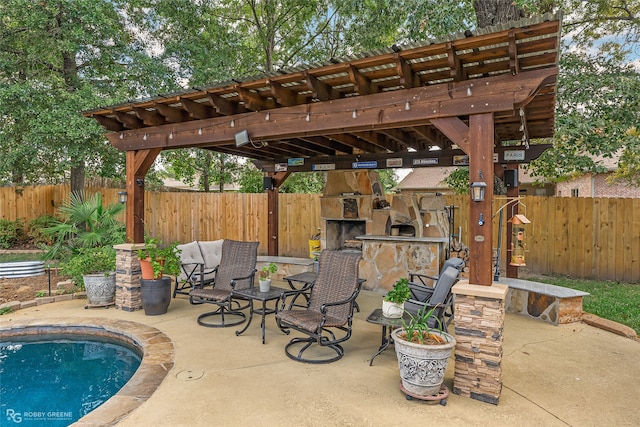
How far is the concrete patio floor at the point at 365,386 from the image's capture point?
8.98 feet

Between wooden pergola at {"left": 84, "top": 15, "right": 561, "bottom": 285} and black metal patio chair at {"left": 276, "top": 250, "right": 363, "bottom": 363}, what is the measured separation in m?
1.37

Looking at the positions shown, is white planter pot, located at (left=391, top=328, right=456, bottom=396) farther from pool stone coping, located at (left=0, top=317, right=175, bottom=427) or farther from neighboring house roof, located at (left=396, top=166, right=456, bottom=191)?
neighboring house roof, located at (left=396, top=166, right=456, bottom=191)

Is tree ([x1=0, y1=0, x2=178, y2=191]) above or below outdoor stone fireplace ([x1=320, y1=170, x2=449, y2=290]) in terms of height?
above

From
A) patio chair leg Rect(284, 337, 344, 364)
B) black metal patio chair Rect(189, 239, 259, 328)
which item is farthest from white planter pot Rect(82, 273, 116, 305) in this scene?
patio chair leg Rect(284, 337, 344, 364)

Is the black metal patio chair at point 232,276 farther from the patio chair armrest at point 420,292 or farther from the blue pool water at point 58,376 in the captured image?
the patio chair armrest at point 420,292

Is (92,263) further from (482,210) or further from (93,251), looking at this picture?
(482,210)

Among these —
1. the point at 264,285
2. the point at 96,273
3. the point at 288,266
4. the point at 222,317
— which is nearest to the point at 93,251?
the point at 96,273

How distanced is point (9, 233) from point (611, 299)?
44.0 feet

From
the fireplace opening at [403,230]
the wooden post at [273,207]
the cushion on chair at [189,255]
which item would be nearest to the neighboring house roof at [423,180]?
the wooden post at [273,207]

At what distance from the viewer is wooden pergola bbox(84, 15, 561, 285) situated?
10.4 ft

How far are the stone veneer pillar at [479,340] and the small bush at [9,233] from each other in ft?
37.7

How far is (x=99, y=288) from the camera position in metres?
5.49

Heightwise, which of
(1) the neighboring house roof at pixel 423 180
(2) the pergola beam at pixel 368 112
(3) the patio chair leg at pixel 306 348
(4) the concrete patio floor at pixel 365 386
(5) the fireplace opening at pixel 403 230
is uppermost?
(1) the neighboring house roof at pixel 423 180

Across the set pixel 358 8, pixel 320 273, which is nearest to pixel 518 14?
pixel 358 8
